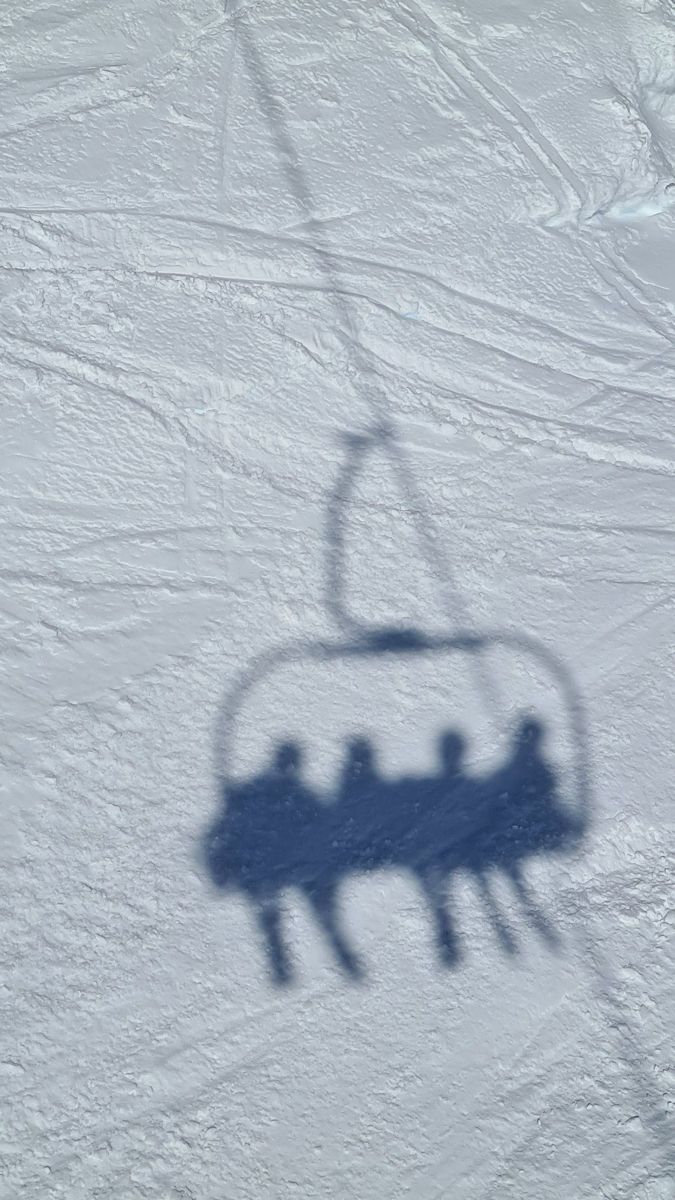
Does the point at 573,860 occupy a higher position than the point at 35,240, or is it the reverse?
the point at 35,240

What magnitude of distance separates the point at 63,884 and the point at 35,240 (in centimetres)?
278

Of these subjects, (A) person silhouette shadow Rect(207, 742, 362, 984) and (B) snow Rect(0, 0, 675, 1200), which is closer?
(B) snow Rect(0, 0, 675, 1200)

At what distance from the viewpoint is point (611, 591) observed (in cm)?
415

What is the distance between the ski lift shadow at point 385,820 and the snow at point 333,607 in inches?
0.5

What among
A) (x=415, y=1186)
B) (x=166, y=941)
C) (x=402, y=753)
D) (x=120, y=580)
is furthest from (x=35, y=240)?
(x=415, y=1186)

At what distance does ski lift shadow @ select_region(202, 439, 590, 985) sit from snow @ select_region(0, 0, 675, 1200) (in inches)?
0.5

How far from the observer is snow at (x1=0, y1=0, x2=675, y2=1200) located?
2.96m

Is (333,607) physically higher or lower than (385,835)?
higher

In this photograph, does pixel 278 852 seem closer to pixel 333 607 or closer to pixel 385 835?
pixel 385 835

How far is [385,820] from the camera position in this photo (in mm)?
3467

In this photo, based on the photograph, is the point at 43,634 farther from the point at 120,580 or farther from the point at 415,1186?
the point at 415,1186

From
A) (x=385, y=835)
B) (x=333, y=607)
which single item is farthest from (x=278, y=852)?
(x=333, y=607)

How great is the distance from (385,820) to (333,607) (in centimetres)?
79

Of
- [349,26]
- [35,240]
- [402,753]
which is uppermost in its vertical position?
[349,26]
